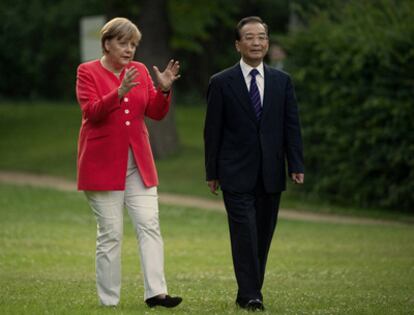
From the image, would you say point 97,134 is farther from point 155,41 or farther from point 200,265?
point 155,41

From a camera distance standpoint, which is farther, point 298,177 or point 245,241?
point 298,177

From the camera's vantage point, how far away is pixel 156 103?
8047 millimetres

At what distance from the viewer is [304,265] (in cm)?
1308

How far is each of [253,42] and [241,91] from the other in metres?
0.38

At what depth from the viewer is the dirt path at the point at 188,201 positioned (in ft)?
64.6

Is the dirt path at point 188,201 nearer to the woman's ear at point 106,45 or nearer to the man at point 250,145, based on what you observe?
the man at point 250,145

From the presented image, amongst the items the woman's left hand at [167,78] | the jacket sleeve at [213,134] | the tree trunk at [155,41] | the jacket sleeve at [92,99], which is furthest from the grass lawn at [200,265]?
the tree trunk at [155,41]

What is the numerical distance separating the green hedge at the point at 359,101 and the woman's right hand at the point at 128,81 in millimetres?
11559

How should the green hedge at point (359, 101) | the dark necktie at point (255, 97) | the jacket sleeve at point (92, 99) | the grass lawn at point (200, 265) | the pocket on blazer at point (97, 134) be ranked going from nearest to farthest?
the jacket sleeve at point (92, 99) → the pocket on blazer at point (97, 134) → the dark necktie at point (255, 97) → the grass lawn at point (200, 265) → the green hedge at point (359, 101)

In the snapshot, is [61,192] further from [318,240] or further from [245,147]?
[245,147]

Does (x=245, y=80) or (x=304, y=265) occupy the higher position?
(x=245, y=80)

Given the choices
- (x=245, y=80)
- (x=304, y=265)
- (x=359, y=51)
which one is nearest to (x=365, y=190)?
(x=359, y=51)

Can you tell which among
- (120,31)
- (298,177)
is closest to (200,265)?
(298,177)

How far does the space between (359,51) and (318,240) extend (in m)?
4.57
